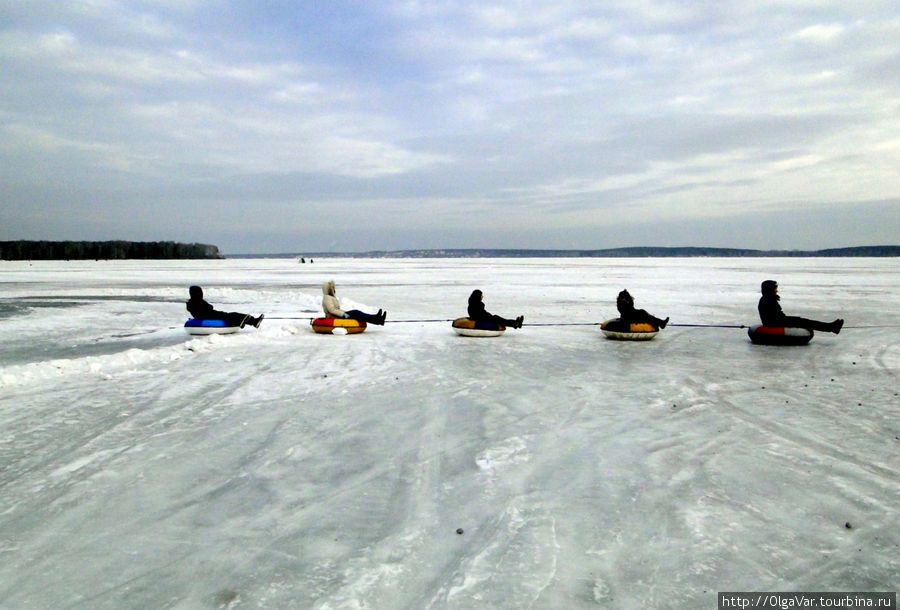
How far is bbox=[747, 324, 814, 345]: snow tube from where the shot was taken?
9.24 m

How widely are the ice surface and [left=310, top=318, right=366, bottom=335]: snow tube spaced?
211 centimetres

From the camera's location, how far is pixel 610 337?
10000 mm

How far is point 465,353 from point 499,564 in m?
5.94

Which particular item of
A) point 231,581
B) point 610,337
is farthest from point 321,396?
point 610,337

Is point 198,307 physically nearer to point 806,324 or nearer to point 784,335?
point 784,335

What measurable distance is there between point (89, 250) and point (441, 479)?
133951 mm

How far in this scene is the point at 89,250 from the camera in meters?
117

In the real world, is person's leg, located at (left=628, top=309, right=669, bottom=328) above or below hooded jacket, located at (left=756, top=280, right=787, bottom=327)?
below

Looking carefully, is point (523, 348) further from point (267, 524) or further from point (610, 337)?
point (267, 524)

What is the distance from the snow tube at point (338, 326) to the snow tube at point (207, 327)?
1495 millimetres

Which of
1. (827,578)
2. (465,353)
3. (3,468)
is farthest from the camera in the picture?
(465,353)

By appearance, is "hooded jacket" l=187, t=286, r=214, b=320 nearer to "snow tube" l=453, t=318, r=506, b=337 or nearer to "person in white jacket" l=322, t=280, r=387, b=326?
"person in white jacket" l=322, t=280, r=387, b=326

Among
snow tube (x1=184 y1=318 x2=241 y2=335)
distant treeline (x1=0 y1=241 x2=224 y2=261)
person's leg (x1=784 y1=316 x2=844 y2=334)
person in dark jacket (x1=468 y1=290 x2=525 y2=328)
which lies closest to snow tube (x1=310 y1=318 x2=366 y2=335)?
snow tube (x1=184 y1=318 x2=241 y2=335)

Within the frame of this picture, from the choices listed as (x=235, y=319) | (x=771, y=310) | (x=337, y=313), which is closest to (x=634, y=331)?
(x=771, y=310)
